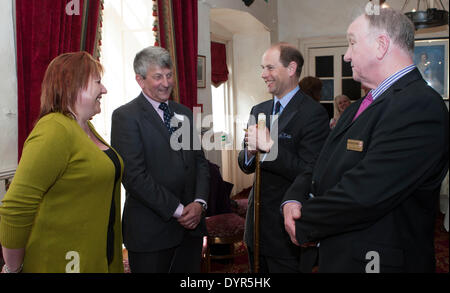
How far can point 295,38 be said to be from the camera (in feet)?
27.4

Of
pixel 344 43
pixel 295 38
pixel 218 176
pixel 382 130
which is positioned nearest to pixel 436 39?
pixel 344 43

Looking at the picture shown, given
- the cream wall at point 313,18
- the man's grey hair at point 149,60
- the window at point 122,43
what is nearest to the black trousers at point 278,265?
the man's grey hair at point 149,60

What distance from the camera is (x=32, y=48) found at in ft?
7.50

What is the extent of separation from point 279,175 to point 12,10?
1827mm

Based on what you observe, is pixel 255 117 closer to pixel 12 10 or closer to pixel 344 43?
pixel 12 10

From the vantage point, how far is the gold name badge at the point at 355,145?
4.35ft

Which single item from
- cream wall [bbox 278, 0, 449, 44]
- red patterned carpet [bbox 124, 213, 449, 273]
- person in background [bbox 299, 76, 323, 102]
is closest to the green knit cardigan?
red patterned carpet [bbox 124, 213, 449, 273]

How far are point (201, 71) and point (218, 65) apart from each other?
89.9 inches

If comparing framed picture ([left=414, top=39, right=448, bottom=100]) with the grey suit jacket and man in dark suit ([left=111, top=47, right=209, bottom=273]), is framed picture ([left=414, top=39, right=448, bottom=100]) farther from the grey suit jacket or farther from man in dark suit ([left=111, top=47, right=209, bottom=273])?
the grey suit jacket

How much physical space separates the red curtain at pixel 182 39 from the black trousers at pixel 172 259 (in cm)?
196

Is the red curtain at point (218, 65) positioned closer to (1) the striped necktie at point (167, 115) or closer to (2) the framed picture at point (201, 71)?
(2) the framed picture at point (201, 71)

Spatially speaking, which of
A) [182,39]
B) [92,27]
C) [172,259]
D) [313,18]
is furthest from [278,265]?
[313,18]

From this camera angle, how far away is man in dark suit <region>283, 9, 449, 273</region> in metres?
1.20
